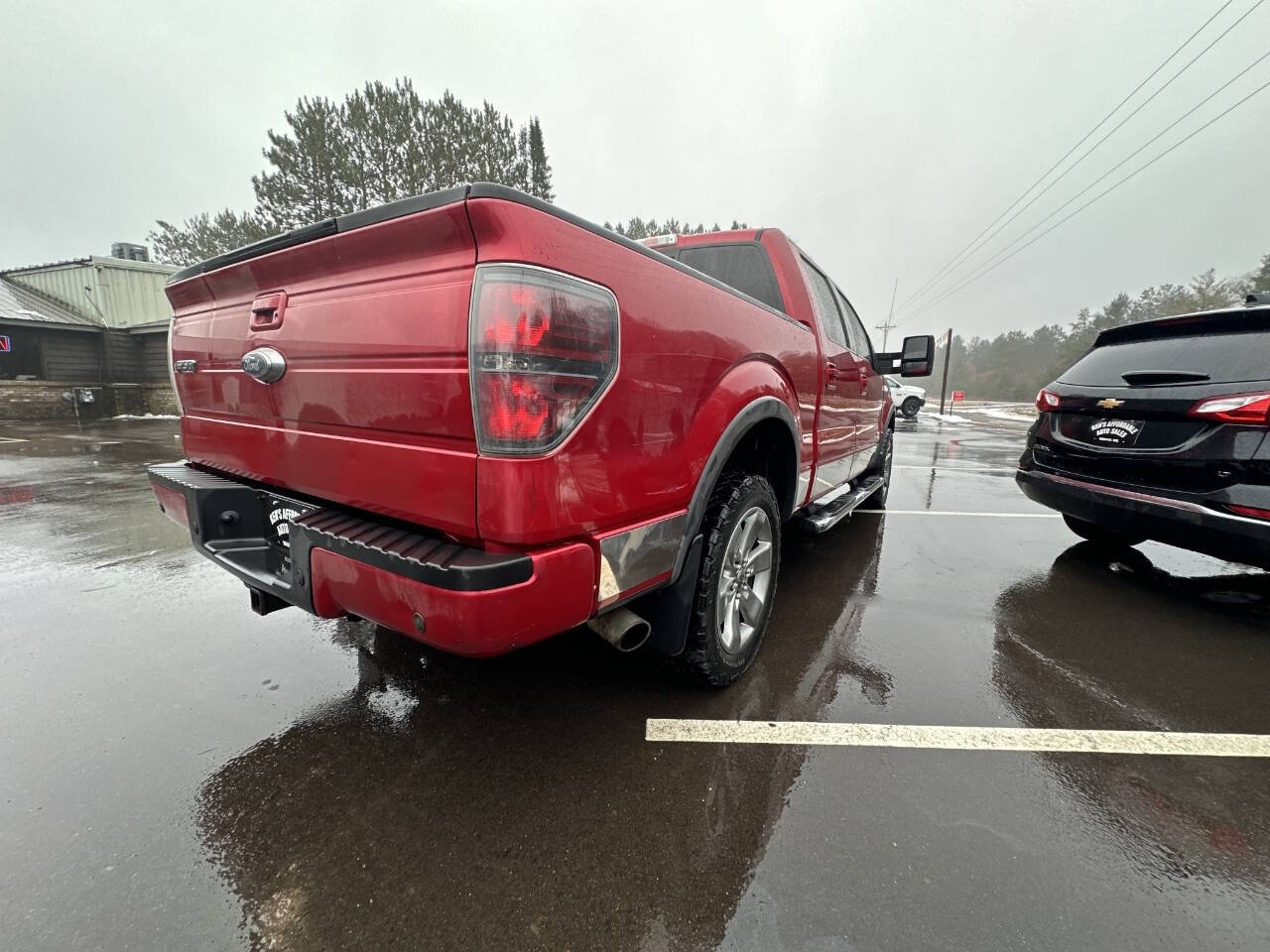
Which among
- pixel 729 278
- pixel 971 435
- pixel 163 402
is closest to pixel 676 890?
pixel 729 278

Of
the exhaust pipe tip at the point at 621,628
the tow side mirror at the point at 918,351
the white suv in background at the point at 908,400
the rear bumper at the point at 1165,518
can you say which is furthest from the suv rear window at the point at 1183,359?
the white suv in background at the point at 908,400

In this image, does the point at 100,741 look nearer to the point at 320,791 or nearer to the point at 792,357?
the point at 320,791

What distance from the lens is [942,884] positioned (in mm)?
1452

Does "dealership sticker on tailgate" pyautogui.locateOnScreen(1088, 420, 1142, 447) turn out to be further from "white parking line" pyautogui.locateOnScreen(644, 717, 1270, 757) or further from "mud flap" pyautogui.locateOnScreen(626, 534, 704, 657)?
"mud flap" pyautogui.locateOnScreen(626, 534, 704, 657)

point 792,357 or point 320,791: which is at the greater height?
point 792,357

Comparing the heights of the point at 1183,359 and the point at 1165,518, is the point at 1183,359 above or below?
above

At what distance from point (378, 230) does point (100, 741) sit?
213cm

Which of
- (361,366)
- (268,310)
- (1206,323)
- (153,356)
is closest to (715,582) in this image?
(361,366)

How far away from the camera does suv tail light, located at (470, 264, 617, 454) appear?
126 centimetres

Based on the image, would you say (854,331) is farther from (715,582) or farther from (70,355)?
(70,355)

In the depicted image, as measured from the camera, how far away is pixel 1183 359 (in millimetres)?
3068

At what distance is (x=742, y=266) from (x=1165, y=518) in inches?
107

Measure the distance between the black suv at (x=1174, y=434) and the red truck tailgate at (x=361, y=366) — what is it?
3.72 metres

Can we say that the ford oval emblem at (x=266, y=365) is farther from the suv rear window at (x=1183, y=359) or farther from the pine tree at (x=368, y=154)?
the pine tree at (x=368, y=154)
